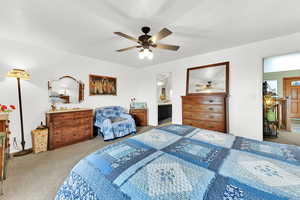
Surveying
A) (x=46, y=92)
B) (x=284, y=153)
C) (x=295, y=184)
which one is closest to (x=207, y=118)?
(x=284, y=153)

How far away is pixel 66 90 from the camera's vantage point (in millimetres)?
3475

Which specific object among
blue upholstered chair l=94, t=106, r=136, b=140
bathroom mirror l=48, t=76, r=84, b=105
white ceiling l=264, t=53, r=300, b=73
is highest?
white ceiling l=264, t=53, r=300, b=73

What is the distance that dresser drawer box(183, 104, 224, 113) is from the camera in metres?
3.12

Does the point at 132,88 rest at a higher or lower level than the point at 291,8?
lower

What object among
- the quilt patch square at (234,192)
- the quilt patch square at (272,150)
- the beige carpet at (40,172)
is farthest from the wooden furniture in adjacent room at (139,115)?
the quilt patch square at (234,192)

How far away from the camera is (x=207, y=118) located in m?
3.30

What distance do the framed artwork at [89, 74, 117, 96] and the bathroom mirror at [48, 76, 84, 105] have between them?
341 millimetres

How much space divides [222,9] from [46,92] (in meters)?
4.15

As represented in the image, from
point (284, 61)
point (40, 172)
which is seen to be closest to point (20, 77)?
point (40, 172)

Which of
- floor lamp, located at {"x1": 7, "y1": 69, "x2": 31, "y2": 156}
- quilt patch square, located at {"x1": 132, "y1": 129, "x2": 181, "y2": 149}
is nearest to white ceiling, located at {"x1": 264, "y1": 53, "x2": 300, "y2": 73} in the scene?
quilt patch square, located at {"x1": 132, "y1": 129, "x2": 181, "y2": 149}

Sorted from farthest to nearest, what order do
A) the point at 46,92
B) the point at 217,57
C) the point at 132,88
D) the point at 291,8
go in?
the point at 132,88, the point at 217,57, the point at 46,92, the point at 291,8

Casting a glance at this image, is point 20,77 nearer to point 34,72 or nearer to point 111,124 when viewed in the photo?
point 34,72

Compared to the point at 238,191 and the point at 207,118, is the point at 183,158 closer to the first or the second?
the point at 238,191

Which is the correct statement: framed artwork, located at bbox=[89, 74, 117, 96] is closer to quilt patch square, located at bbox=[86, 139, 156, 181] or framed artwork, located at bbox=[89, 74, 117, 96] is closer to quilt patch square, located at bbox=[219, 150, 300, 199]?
quilt patch square, located at bbox=[86, 139, 156, 181]
